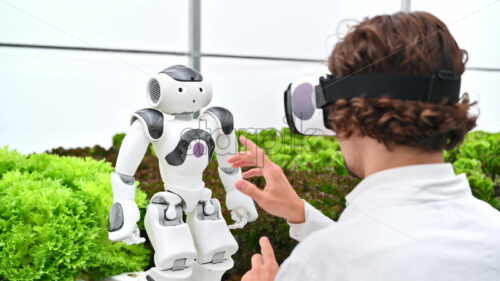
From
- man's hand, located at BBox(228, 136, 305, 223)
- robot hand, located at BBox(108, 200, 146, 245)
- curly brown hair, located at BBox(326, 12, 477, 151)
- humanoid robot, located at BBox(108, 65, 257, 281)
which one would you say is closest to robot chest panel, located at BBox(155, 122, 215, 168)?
humanoid robot, located at BBox(108, 65, 257, 281)

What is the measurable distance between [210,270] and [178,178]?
0.41m

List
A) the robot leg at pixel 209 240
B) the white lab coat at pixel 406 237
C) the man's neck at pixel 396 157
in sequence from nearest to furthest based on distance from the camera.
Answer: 1. the white lab coat at pixel 406 237
2. the man's neck at pixel 396 157
3. the robot leg at pixel 209 240

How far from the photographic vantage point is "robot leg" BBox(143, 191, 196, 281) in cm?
184

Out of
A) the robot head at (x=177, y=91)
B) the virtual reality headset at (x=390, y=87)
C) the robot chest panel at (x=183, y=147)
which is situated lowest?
the robot chest panel at (x=183, y=147)

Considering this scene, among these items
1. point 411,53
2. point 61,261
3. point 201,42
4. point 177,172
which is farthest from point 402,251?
point 201,42

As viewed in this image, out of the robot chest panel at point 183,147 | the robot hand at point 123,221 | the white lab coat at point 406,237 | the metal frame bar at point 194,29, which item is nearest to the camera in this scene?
the white lab coat at point 406,237

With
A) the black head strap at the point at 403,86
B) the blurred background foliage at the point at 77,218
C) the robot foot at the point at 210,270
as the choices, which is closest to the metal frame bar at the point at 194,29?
the blurred background foliage at the point at 77,218

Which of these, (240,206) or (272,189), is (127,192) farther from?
(272,189)

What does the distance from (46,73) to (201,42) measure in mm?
1457

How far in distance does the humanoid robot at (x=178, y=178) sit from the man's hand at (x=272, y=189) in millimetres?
611

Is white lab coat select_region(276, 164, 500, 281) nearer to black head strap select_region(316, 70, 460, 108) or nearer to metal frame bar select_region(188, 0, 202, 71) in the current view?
black head strap select_region(316, 70, 460, 108)

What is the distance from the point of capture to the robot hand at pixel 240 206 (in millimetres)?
2053

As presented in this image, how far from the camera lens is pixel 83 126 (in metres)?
4.09

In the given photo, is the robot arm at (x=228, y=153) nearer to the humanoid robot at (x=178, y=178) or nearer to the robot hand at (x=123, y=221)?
the humanoid robot at (x=178, y=178)
